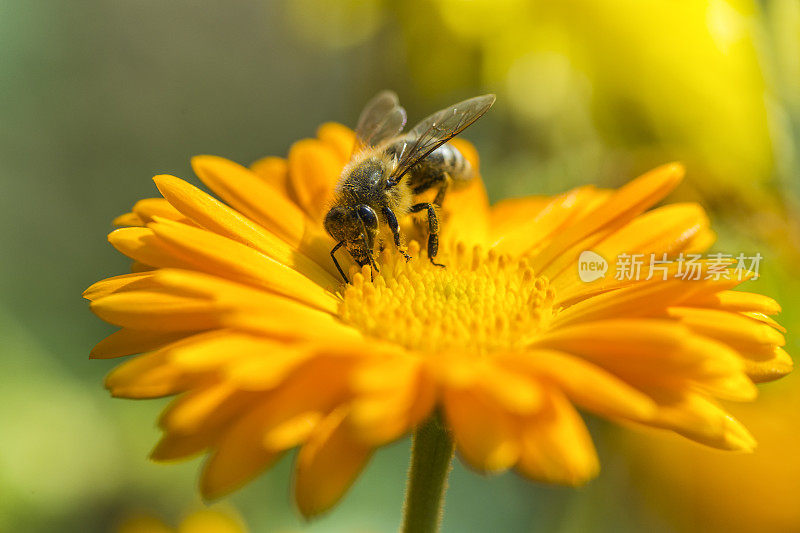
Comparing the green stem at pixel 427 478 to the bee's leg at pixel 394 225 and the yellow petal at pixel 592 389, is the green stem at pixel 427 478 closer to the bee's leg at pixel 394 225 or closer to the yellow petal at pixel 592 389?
the yellow petal at pixel 592 389

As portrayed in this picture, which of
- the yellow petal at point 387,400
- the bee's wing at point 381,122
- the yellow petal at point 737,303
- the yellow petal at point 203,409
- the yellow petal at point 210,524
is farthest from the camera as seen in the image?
the yellow petal at point 210,524

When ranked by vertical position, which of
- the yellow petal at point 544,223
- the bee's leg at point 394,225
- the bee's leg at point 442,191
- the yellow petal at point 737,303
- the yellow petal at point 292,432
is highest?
the bee's leg at point 442,191

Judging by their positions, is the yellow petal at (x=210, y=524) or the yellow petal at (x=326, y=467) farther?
the yellow petal at (x=210, y=524)

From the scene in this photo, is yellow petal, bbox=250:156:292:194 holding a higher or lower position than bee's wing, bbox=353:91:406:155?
lower

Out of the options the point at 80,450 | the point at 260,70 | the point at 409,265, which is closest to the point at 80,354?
the point at 80,450

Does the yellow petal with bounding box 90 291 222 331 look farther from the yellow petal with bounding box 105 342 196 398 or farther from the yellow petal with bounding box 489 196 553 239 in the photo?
the yellow petal with bounding box 489 196 553 239

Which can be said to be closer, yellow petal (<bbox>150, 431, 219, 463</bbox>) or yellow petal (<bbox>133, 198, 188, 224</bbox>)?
yellow petal (<bbox>150, 431, 219, 463</bbox>)

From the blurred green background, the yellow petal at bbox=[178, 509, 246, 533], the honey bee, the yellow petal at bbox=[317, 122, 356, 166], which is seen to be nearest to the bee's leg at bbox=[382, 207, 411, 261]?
the honey bee

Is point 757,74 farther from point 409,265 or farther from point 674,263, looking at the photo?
point 409,265

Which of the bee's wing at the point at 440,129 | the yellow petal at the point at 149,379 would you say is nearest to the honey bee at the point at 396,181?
the bee's wing at the point at 440,129
